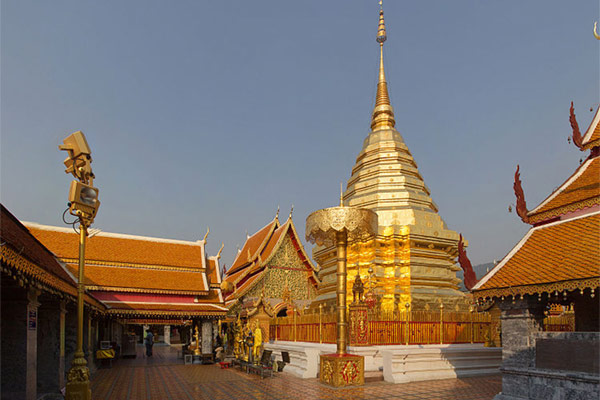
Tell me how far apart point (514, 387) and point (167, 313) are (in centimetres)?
1428

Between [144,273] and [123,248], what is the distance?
7.13 feet

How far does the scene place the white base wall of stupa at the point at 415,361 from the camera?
10.9m

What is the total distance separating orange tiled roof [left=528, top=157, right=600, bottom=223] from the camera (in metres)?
7.96

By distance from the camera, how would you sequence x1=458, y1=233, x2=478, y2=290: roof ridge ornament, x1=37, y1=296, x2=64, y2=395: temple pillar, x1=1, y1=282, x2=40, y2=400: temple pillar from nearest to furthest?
x1=1, y1=282, x2=40, y2=400: temple pillar, x1=37, y1=296, x2=64, y2=395: temple pillar, x1=458, y1=233, x2=478, y2=290: roof ridge ornament

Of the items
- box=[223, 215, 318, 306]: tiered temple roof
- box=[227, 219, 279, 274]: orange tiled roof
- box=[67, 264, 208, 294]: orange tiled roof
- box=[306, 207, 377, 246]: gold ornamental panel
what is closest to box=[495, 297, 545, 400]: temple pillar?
box=[306, 207, 377, 246]: gold ornamental panel

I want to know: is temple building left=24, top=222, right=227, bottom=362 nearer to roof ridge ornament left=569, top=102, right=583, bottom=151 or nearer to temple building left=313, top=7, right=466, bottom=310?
temple building left=313, top=7, right=466, bottom=310

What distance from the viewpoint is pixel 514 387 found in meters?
7.59

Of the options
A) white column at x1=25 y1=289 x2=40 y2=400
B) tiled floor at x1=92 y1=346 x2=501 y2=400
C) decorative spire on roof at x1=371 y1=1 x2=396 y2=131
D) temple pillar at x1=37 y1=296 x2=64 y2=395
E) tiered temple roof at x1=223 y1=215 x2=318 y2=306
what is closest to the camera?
white column at x1=25 y1=289 x2=40 y2=400

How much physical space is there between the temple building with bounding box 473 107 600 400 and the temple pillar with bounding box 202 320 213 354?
13847 mm

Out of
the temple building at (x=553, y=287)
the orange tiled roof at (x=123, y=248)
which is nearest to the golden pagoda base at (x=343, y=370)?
the temple building at (x=553, y=287)

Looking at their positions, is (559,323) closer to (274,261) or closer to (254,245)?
(274,261)

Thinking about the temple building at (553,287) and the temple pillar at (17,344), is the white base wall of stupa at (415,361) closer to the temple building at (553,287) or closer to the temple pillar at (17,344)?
the temple building at (553,287)

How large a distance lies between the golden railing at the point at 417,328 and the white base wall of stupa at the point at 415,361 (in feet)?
0.85

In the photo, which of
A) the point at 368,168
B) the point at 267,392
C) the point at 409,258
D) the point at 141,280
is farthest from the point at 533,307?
the point at 141,280
